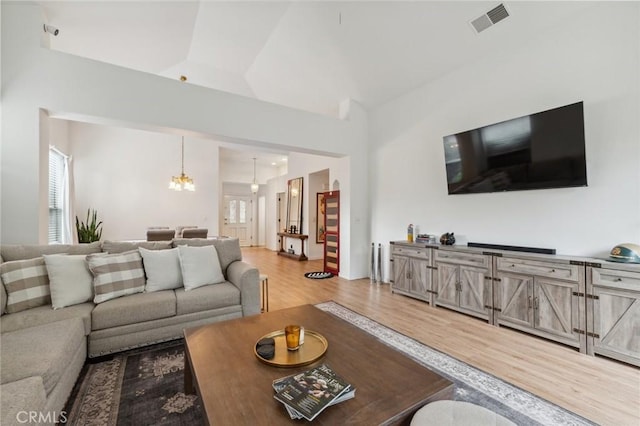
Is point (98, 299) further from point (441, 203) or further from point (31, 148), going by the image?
→ point (441, 203)

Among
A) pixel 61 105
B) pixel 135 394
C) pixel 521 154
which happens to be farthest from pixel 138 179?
pixel 521 154

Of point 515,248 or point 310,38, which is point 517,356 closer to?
point 515,248

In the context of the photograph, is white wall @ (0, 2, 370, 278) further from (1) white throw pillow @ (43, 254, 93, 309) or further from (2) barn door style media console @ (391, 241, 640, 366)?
(2) barn door style media console @ (391, 241, 640, 366)

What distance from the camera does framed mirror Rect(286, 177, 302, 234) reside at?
802 cm

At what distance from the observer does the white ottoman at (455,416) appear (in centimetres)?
104

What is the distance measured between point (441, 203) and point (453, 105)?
1462mm

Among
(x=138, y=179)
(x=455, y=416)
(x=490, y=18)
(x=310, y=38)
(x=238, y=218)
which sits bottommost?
(x=455, y=416)

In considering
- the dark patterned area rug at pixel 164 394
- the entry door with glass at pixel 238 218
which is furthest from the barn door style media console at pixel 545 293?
the entry door with glass at pixel 238 218

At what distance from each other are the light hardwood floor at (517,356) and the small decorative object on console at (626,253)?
0.88m

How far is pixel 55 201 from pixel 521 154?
701cm

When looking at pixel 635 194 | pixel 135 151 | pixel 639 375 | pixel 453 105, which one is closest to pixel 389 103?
pixel 453 105

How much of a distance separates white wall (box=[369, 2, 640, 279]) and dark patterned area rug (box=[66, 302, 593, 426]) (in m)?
1.85

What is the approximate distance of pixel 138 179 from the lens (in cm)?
674

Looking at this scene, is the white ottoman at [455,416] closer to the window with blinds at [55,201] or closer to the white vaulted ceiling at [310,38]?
the white vaulted ceiling at [310,38]
